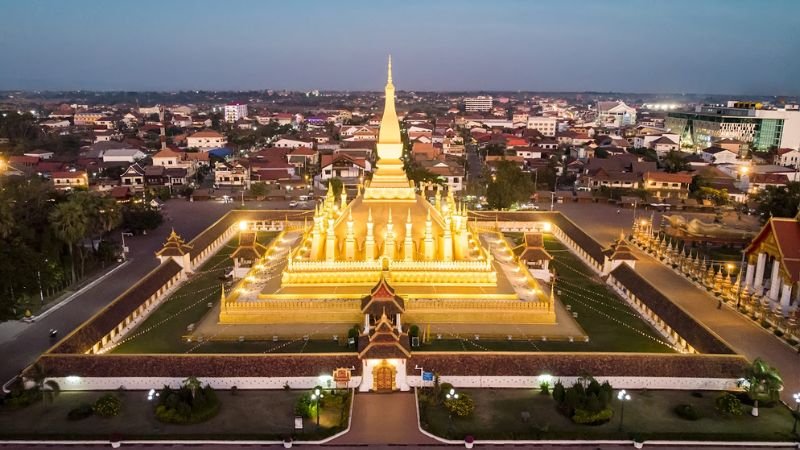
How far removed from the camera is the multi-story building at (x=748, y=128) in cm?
11521

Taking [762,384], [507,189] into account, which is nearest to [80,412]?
[762,384]

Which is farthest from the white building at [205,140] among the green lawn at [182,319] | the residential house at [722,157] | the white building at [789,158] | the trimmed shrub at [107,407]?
the trimmed shrub at [107,407]

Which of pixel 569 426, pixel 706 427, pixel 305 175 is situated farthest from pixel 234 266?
pixel 305 175

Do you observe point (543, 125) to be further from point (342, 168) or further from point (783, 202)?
point (783, 202)

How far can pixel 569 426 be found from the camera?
23031 mm

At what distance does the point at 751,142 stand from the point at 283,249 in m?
105

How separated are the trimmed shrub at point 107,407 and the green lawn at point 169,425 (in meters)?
0.20

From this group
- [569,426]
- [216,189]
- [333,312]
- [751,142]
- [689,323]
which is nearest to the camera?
[569,426]

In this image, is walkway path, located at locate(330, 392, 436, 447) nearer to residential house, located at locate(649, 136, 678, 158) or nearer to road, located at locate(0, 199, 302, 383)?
road, located at locate(0, 199, 302, 383)

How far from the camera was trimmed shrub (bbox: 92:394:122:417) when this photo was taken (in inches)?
919

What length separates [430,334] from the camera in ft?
103

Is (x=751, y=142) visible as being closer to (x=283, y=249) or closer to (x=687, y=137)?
(x=687, y=137)

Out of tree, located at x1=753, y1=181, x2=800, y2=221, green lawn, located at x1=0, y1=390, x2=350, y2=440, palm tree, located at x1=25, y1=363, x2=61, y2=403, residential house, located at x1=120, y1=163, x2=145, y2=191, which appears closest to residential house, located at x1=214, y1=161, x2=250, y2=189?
residential house, located at x1=120, y1=163, x2=145, y2=191

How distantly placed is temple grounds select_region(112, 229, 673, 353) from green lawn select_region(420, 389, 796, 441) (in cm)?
486
